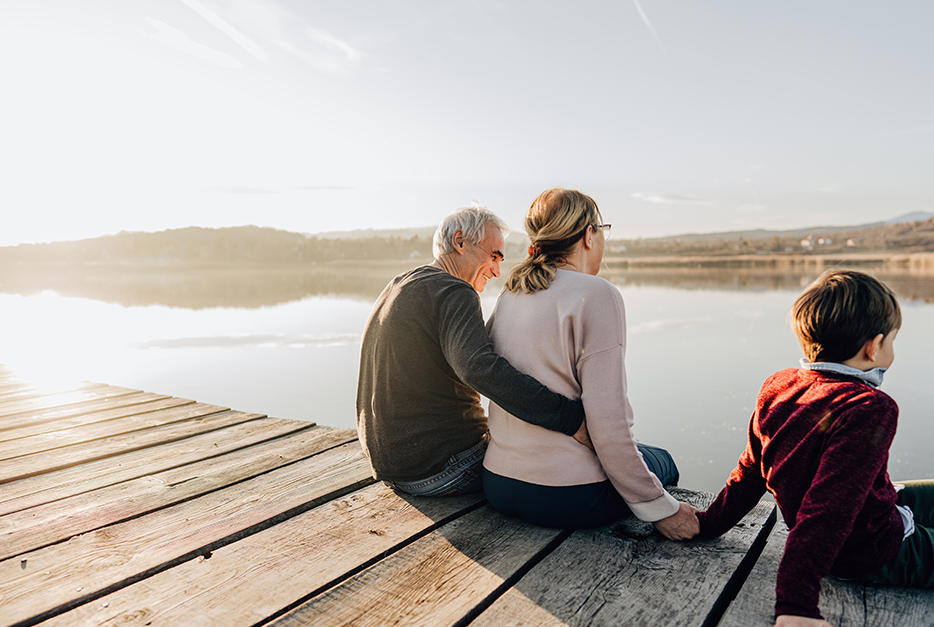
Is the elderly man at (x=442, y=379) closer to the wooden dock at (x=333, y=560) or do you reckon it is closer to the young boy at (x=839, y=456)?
the wooden dock at (x=333, y=560)

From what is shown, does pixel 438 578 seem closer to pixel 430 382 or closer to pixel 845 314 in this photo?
pixel 430 382

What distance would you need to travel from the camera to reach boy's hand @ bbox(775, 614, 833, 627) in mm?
1273

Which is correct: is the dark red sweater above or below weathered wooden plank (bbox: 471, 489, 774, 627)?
above

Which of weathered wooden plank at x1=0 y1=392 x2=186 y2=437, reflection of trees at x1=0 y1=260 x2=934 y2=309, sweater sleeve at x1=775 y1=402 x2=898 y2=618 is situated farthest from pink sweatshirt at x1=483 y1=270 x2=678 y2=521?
reflection of trees at x1=0 y1=260 x2=934 y2=309

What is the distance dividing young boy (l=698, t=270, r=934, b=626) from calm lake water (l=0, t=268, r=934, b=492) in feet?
9.57

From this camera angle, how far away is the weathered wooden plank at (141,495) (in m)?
2.01

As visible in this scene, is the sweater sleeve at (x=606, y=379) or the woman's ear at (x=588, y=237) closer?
the sweater sleeve at (x=606, y=379)

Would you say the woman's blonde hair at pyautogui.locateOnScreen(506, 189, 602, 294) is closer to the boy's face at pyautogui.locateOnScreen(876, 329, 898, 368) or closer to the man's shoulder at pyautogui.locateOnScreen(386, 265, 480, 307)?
the man's shoulder at pyautogui.locateOnScreen(386, 265, 480, 307)

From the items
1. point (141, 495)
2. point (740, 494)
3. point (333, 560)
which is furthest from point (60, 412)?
point (740, 494)

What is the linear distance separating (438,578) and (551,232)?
115 cm

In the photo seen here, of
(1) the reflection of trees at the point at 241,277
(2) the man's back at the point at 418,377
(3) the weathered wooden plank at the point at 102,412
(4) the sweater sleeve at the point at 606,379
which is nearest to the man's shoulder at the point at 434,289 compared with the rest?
(2) the man's back at the point at 418,377

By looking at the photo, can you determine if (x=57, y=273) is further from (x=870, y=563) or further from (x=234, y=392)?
(x=870, y=563)

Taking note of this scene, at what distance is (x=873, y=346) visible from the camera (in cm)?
141

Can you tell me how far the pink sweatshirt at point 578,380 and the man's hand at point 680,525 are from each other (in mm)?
40
